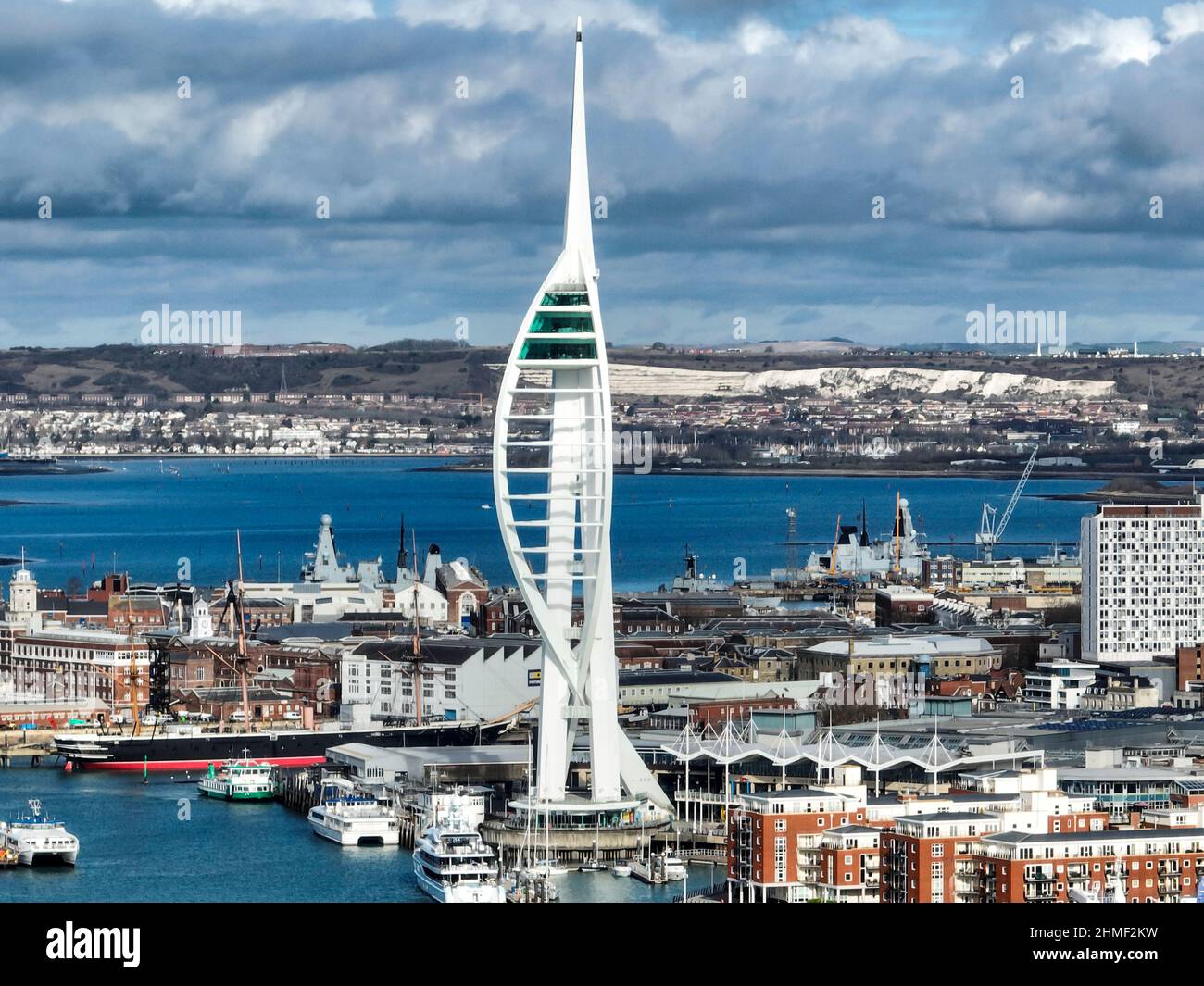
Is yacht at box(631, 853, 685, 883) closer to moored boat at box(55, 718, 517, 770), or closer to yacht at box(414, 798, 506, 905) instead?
yacht at box(414, 798, 506, 905)

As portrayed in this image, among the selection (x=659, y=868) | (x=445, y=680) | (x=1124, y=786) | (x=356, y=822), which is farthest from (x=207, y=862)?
(x=445, y=680)

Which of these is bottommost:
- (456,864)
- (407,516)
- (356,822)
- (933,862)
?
(356,822)

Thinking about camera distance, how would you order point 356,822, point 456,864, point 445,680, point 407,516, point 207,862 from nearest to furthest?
point 456,864 → point 207,862 → point 356,822 → point 445,680 → point 407,516

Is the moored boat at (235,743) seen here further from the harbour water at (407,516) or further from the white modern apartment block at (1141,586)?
the harbour water at (407,516)

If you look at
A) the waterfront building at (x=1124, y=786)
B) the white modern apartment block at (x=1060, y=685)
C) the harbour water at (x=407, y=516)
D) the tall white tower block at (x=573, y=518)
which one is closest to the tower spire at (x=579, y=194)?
the tall white tower block at (x=573, y=518)

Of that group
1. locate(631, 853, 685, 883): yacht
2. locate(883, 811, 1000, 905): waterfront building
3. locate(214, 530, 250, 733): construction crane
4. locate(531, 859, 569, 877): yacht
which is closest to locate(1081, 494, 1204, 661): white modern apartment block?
locate(214, 530, 250, 733): construction crane

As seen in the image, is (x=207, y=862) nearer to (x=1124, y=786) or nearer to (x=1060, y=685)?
(x=1124, y=786)
